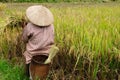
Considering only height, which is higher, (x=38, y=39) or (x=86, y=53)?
(x=38, y=39)

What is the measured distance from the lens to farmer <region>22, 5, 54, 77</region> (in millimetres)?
3781

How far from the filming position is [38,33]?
3812mm

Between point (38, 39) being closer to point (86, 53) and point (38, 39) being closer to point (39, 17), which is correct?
point (39, 17)

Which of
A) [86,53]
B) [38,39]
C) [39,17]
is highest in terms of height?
[39,17]

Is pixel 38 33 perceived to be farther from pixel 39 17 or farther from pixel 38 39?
pixel 39 17

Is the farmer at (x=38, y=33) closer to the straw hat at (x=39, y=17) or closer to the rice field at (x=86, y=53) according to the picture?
the straw hat at (x=39, y=17)

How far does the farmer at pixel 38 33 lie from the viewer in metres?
3.78

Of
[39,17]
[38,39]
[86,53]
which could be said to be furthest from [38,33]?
[86,53]

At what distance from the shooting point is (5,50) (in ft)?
16.0

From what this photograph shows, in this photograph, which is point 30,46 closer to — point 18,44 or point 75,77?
point 75,77

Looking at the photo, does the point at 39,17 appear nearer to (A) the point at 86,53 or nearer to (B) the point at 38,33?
(B) the point at 38,33

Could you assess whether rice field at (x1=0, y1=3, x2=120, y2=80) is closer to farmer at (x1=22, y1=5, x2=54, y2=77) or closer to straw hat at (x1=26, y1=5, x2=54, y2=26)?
farmer at (x1=22, y1=5, x2=54, y2=77)

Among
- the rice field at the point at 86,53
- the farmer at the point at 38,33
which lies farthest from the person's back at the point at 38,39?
the rice field at the point at 86,53

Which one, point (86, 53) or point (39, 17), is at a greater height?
point (39, 17)
